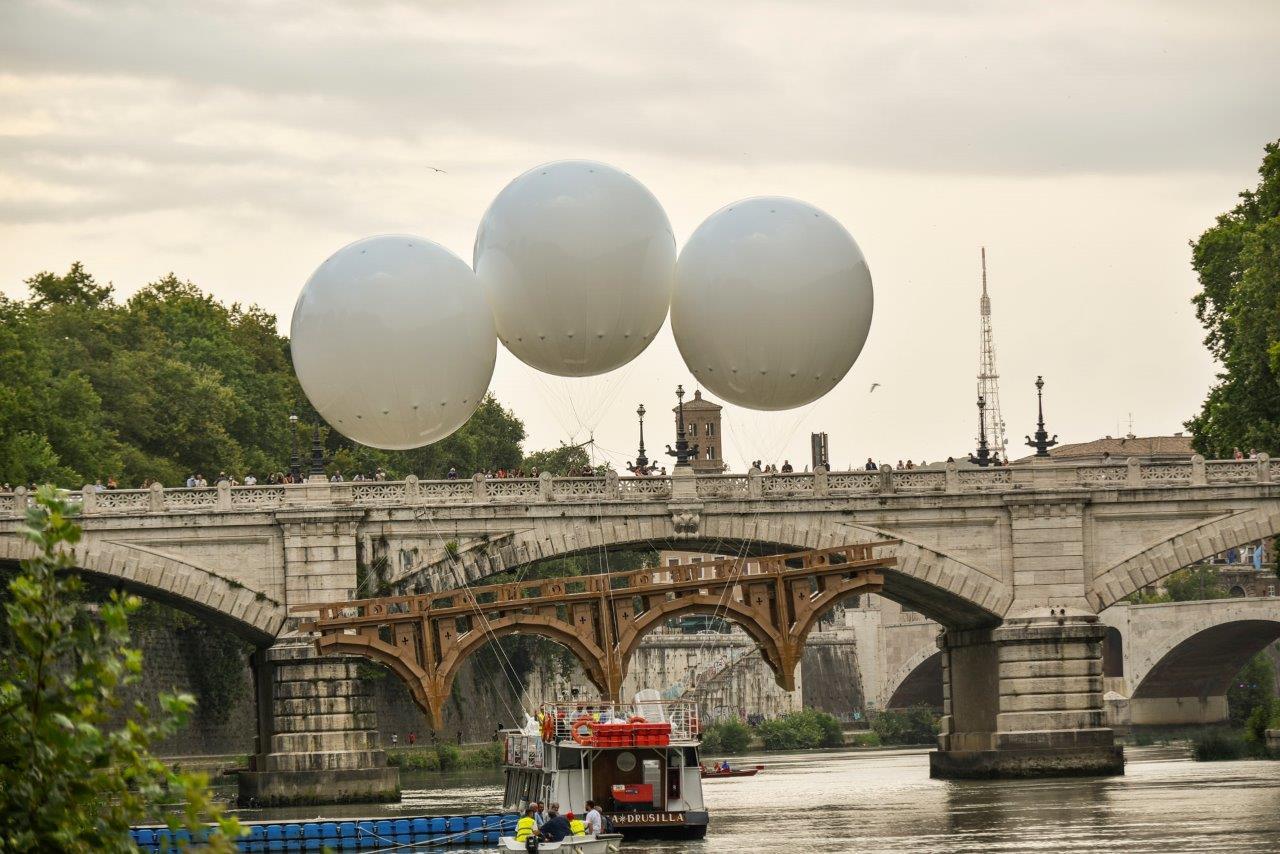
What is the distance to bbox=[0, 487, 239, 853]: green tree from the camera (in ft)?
69.5

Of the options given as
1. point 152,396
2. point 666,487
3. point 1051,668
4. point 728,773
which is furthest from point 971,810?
point 152,396

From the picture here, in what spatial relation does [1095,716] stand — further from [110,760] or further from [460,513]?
[110,760]

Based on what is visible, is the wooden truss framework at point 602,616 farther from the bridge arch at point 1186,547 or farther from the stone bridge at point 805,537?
the bridge arch at point 1186,547

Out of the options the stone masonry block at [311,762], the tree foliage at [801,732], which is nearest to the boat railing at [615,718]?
the stone masonry block at [311,762]

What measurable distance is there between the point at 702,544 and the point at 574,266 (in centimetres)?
2970

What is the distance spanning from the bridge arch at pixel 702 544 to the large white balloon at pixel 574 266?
25.6 m

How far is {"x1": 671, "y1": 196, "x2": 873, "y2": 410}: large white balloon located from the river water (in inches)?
414

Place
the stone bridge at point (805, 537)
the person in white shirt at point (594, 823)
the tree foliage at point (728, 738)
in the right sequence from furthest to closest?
1. the tree foliage at point (728, 738)
2. the stone bridge at point (805, 537)
3. the person in white shirt at point (594, 823)

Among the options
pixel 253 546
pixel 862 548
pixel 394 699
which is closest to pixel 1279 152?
pixel 862 548

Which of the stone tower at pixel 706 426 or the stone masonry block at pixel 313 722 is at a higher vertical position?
the stone tower at pixel 706 426

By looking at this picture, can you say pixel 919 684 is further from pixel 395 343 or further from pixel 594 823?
pixel 395 343

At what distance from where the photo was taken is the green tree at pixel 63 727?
2117 centimetres

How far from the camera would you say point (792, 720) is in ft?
388

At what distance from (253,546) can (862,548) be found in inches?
659
